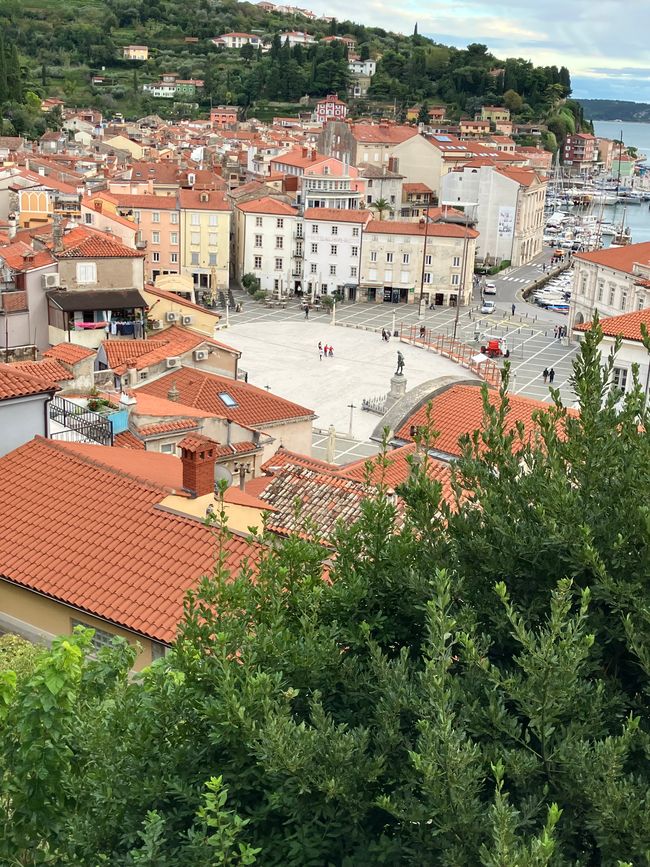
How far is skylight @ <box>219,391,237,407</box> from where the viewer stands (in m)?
33.4

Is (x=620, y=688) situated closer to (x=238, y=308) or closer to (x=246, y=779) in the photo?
(x=246, y=779)

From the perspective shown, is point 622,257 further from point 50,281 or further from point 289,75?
point 289,75

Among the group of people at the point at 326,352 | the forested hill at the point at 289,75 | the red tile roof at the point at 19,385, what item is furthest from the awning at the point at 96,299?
the forested hill at the point at 289,75

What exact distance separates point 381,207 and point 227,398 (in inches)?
2389

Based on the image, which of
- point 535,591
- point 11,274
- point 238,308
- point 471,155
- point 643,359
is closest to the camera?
point 535,591

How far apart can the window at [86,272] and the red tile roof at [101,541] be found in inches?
893

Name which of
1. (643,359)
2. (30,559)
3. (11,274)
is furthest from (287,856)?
(11,274)

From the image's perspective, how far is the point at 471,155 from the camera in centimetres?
11219

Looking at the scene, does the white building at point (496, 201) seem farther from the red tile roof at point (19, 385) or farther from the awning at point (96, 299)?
the red tile roof at point (19, 385)

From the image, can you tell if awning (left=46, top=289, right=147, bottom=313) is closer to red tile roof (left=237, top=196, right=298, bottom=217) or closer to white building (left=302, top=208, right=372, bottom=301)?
white building (left=302, top=208, right=372, bottom=301)

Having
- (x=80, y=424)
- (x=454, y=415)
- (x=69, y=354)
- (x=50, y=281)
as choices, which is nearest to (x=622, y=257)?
(x=50, y=281)

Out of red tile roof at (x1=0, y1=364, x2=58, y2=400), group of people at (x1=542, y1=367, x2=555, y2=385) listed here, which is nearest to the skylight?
red tile roof at (x1=0, y1=364, x2=58, y2=400)

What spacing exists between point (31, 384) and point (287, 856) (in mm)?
12549

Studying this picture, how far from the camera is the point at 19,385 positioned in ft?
58.3
